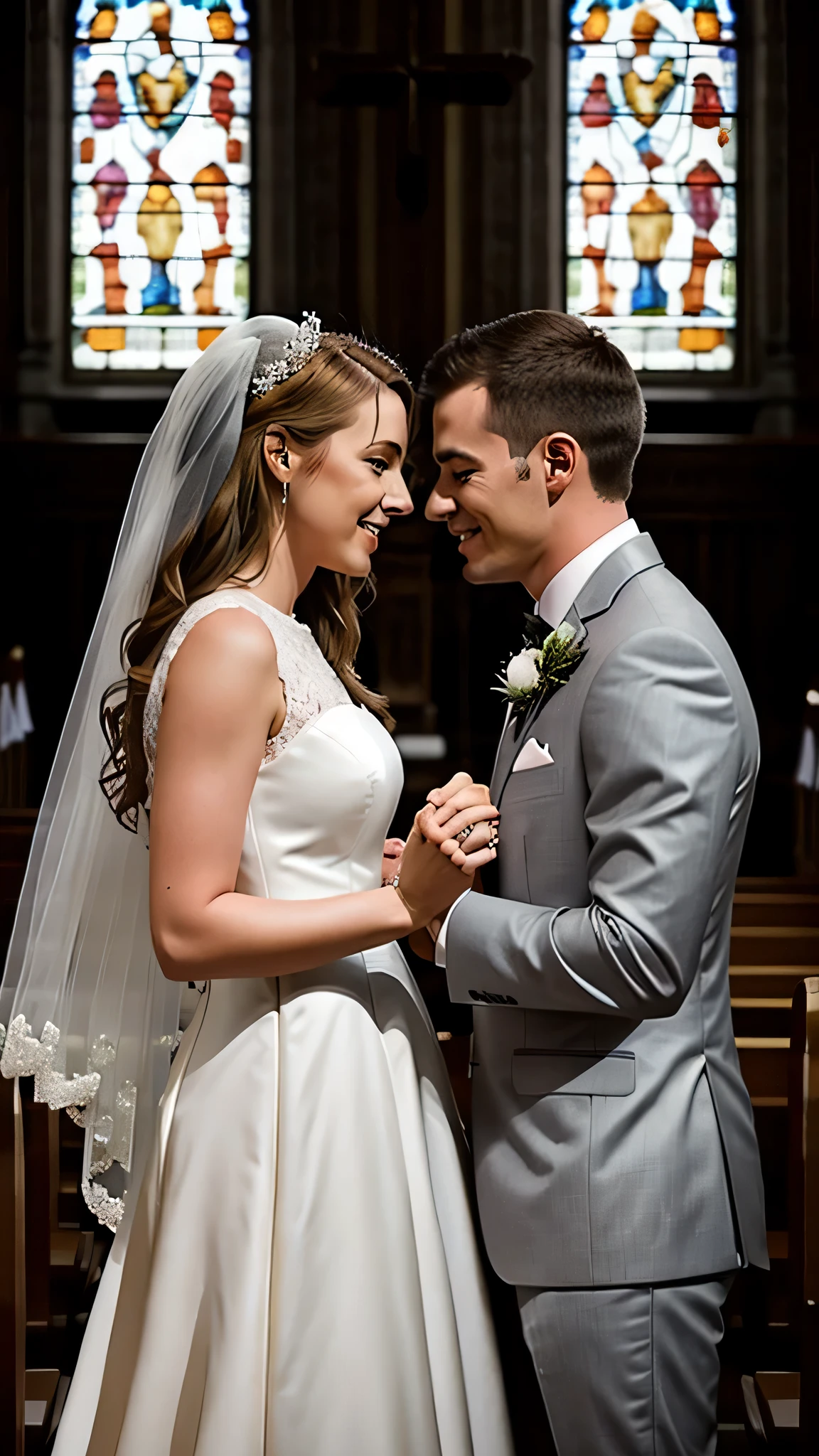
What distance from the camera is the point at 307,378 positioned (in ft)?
6.68

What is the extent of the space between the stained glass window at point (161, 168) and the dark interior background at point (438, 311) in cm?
15

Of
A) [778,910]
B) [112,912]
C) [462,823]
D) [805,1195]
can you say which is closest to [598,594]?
[462,823]

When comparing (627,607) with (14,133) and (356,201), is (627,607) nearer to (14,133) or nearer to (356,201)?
(356,201)

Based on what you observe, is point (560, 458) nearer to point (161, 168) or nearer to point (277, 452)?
point (277, 452)

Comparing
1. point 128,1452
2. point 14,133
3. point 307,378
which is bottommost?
point 128,1452

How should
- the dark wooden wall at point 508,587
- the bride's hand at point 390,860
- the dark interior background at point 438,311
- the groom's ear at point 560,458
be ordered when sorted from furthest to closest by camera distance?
1. the dark wooden wall at point 508,587
2. the dark interior background at point 438,311
3. the bride's hand at point 390,860
4. the groom's ear at point 560,458

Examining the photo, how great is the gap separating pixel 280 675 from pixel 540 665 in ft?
1.18

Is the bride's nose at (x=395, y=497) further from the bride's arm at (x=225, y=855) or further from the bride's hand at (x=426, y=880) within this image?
the bride's hand at (x=426, y=880)

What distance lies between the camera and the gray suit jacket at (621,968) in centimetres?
169

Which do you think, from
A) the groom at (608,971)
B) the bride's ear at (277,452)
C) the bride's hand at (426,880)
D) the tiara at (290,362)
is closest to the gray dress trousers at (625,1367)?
the groom at (608,971)

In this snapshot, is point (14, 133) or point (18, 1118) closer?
point (18, 1118)

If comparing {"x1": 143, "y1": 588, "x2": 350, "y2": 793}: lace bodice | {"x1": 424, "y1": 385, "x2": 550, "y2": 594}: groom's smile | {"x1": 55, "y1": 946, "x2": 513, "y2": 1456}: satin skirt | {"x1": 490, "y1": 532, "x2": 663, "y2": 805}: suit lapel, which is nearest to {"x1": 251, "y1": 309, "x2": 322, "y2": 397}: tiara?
{"x1": 424, "y1": 385, "x2": 550, "y2": 594}: groom's smile

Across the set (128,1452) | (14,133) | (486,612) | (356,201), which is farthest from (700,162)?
(128,1452)

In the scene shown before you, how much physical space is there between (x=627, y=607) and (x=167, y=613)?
2.17 feet
